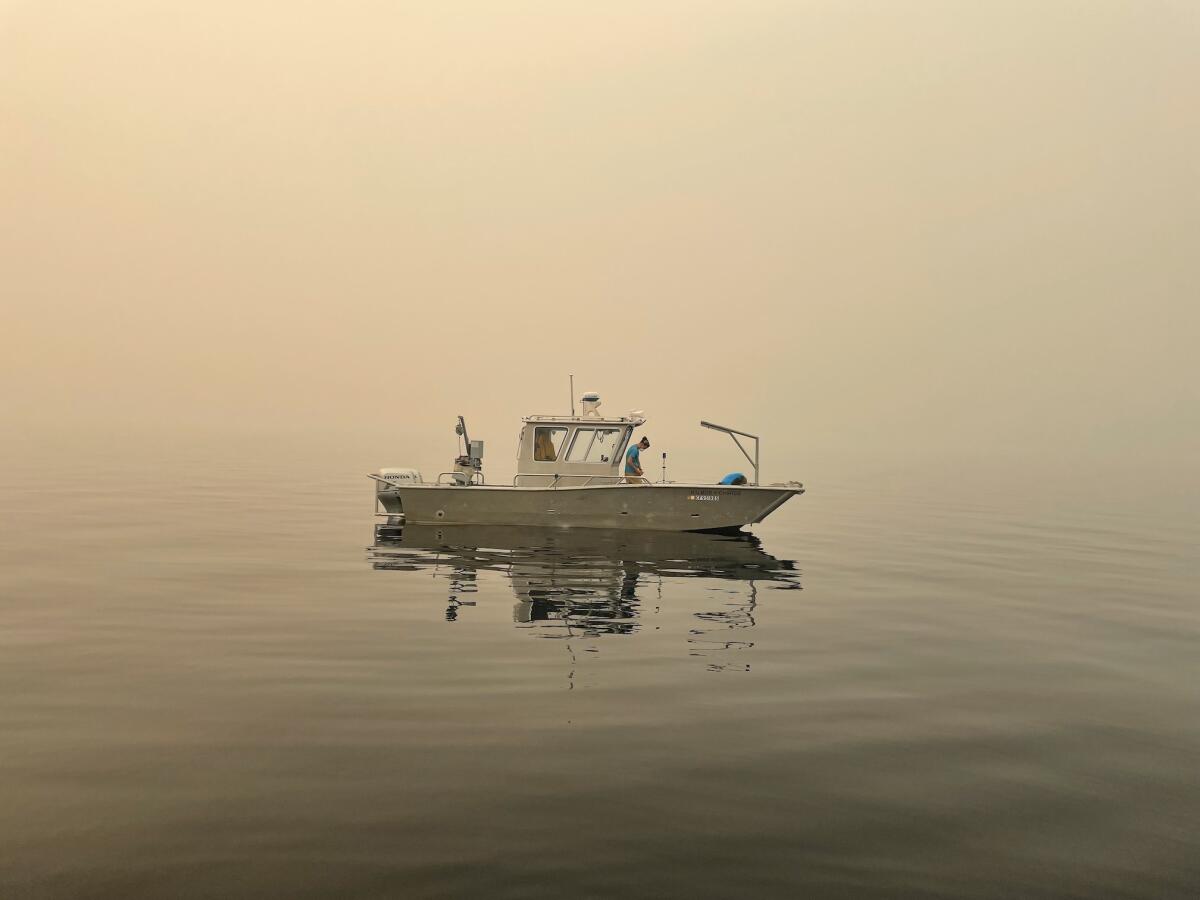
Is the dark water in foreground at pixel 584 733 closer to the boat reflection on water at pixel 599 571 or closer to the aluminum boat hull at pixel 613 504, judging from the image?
the boat reflection on water at pixel 599 571

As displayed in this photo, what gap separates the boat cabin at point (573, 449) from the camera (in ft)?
82.7

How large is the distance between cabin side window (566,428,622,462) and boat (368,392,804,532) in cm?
3

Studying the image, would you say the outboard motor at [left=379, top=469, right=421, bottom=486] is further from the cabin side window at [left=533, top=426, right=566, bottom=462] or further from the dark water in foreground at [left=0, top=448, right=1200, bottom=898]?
the dark water in foreground at [left=0, top=448, right=1200, bottom=898]

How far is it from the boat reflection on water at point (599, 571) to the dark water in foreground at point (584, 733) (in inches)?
5.7

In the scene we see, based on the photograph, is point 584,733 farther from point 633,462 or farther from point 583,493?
point 633,462

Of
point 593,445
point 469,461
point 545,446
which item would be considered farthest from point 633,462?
point 469,461

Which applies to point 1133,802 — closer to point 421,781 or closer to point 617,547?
point 421,781

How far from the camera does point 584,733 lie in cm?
838

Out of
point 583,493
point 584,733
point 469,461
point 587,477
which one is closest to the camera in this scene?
point 584,733

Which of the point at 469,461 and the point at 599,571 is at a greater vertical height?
the point at 469,461

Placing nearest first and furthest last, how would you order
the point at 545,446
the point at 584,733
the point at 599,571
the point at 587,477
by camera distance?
the point at 584,733 → the point at 599,571 → the point at 587,477 → the point at 545,446

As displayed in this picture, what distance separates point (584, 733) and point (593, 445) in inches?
679

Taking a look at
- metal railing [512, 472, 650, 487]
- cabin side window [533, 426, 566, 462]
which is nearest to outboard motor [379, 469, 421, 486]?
metal railing [512, 472, 650, 487]

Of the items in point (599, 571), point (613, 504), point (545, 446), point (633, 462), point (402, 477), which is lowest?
point (599, 571)
